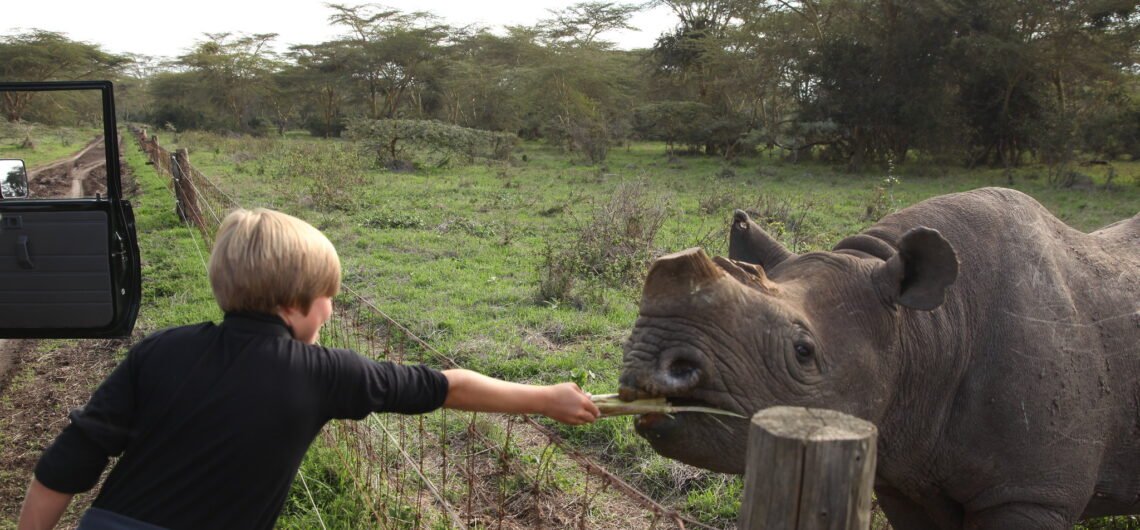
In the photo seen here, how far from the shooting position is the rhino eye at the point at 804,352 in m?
2.76

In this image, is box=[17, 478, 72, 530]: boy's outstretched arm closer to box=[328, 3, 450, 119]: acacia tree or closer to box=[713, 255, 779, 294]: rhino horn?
box=[713, 255, 779, 294]: rhino horn

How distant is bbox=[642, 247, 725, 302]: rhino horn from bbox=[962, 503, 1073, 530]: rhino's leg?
5.14ft

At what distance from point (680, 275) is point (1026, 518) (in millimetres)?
1706

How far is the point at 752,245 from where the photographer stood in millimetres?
3559

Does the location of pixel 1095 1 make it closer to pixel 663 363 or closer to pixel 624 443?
pixel 624 443

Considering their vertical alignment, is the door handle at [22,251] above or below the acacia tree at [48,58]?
below

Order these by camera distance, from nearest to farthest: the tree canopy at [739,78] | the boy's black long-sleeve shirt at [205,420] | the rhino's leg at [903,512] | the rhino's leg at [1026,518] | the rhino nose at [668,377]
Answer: the boy's black long-sleeve shirt at [205,420] < the rhino nose at [668,377] < the rhino's leg at [1026,518] < the rhino's leg at [903,512] < the tree canopy at [739,78]

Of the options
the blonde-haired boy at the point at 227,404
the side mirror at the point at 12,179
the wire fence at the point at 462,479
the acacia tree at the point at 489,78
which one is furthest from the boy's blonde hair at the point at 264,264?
the acacia tree at the point at 489,78

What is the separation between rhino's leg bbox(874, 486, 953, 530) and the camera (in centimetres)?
373

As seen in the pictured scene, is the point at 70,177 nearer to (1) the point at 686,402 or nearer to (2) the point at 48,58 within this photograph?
(2) the point at 48,58

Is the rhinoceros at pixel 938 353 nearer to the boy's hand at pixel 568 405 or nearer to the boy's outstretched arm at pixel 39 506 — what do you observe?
the boy's hand at pixel 568 405

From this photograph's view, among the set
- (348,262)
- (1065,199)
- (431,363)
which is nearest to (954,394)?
(431,363)

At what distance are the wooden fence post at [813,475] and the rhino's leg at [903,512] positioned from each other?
6.92 feet

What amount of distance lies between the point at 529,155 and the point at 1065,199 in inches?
711
